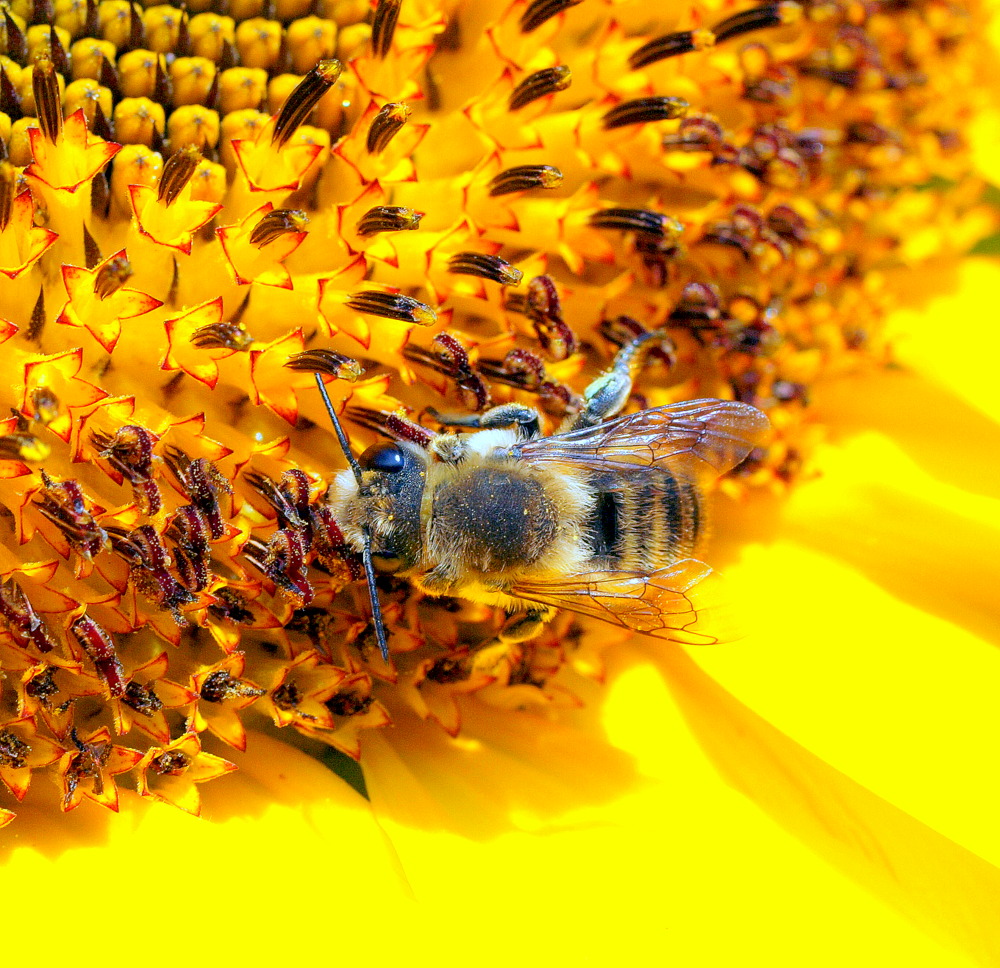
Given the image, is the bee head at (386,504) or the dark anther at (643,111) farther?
the dark anther at (643,111)

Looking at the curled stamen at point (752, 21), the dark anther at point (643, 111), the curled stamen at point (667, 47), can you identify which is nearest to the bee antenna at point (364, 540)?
the dark anther at point (643, 111)

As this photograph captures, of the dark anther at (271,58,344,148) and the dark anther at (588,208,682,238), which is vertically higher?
the dark anther at (271,58,344,148)

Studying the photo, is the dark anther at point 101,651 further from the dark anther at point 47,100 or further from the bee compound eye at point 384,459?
the dark anther at point 47,100

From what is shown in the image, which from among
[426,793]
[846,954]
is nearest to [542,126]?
[426,793]

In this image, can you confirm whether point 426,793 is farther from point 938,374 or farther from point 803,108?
point 803,108

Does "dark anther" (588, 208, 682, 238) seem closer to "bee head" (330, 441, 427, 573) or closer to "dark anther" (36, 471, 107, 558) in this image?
"bee head" (330, 441, 427, 573)

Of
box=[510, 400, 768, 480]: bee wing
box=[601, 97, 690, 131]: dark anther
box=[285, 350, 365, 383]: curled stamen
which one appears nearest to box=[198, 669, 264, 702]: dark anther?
box=[285, 350, 365, 383]: curled stamen
